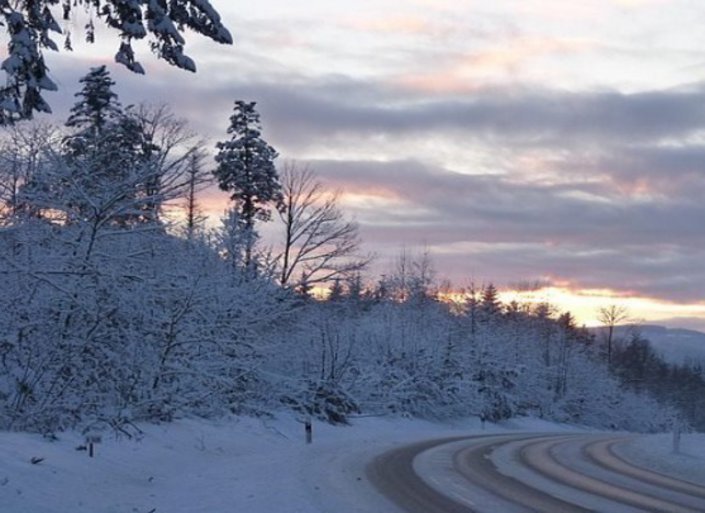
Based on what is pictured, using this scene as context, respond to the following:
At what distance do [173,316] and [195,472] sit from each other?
285 inches

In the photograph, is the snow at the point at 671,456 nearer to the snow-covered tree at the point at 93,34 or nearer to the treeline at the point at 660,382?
the snow-covered tree at the point at 93,34

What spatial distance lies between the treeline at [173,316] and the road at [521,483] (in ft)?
20.4

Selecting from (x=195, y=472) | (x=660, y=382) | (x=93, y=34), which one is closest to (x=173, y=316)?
(x=195, y=472)

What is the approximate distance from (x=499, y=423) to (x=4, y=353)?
40.9 meters

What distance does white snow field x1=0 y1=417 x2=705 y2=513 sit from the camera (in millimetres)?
11836

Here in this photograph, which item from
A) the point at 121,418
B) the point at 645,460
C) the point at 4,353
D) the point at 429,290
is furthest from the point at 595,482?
the point at 429,290

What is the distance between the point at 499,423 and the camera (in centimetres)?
5375

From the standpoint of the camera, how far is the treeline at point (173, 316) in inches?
691

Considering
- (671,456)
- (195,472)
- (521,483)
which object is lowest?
(195,472)

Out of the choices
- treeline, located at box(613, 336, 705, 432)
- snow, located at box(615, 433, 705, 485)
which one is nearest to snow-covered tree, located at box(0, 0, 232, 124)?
snow, located at box(615, 433, 705, 485)

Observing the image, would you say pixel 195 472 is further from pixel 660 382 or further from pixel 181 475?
pixel 660 382

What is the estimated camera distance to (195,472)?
16.7 metres

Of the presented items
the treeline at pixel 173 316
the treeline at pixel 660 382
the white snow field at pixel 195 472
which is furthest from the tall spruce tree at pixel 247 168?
the treeline at pixel 660 382

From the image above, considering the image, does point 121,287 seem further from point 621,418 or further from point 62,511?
point 621,418
